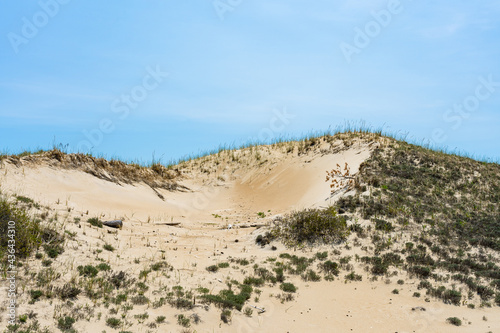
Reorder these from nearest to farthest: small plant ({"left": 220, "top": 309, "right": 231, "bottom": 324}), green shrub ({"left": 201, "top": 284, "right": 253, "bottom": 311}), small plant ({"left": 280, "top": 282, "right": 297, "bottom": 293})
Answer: small plant ({"left": 220, "top": 309, "right": 231, "bottom": 324}) < green shrub ({"left": 201, "top": 284, "right": 253, "bottom": 311}) < small plant ({"left": 280, "top": 282, "right": 297, "bottom": 293})

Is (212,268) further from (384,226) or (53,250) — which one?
(384,226)

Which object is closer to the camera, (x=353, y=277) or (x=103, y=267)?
(x=103, y=267)

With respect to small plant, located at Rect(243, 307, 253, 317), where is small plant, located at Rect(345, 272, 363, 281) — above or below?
above

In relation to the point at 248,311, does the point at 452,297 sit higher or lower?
higher

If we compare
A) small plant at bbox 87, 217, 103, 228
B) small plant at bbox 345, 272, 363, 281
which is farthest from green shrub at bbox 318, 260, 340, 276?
small plant at bbox 87, 217, 103, 228

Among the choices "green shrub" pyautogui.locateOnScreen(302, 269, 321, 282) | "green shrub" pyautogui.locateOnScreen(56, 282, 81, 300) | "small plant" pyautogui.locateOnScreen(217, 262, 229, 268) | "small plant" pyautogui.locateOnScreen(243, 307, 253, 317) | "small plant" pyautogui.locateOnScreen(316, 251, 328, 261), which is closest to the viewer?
"green shrub" pyautogui.locateOnScreen(56, 282, 81, 300)

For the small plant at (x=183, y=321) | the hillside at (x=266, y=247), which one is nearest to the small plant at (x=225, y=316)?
the hillside at (x=266, y=247)

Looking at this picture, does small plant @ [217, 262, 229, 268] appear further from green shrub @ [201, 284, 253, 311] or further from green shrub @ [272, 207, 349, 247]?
green shrub @ [272, 207, 349, 247]

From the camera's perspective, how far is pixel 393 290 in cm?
1057

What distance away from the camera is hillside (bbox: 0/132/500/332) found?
28.1 ft

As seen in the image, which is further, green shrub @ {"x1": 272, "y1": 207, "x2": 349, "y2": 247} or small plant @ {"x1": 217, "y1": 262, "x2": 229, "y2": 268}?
green shrub @ {"x1": 272, "y1": 207, "x2": 349, "y2": 247}

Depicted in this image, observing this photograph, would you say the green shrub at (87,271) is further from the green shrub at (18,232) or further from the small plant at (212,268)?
the small plant at (212,268)

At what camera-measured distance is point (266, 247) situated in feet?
44.0

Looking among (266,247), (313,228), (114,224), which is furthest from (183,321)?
(313,228)
